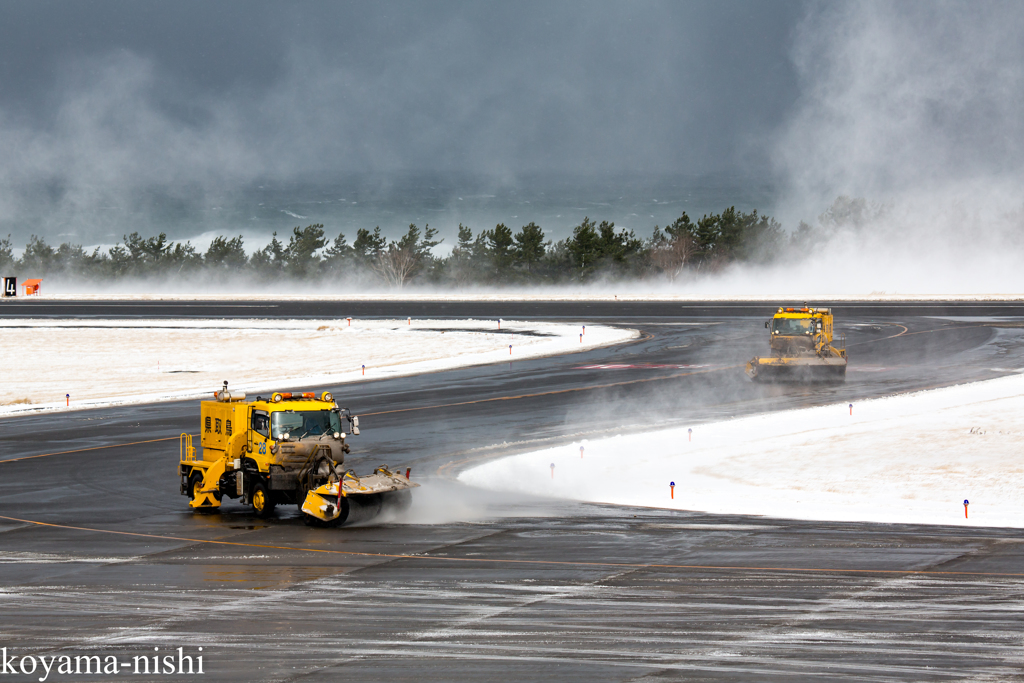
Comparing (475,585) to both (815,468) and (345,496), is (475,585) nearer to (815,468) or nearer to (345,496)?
(345,496)

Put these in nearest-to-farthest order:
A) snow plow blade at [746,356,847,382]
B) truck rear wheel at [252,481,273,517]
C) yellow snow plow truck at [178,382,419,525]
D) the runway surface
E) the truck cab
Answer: the runway surface < yellow snow plow truck at [178,382,419,525] < the truck cab < truck rear wheel at [252,481,273,517] < snow plow blade at [746,356,847,382]

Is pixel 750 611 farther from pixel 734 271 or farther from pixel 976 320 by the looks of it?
pixel 734 271

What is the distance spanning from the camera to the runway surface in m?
13.3

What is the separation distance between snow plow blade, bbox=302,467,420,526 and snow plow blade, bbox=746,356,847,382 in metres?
27.5

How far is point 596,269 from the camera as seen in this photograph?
567ft

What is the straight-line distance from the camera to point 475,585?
17125 mm

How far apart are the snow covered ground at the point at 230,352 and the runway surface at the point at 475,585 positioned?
1792 cm

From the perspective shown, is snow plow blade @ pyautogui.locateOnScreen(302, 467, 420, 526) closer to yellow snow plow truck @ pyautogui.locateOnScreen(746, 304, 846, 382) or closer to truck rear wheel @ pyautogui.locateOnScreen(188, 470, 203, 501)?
truck rear wheel @ pyautogui.locateOnScreen(188, 470, 203, 501)

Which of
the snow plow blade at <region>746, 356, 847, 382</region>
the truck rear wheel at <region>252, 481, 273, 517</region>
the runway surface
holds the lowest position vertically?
the runway surface

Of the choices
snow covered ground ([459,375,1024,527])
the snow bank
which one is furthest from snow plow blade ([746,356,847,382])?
the snow bank

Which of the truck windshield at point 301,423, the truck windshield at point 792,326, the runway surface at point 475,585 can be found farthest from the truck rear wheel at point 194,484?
the truck windshield at point 792,326

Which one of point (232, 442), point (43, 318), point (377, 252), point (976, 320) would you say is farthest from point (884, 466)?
point (377, 252)

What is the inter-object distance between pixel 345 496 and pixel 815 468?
11.9 metres

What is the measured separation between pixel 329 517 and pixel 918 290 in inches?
6125
